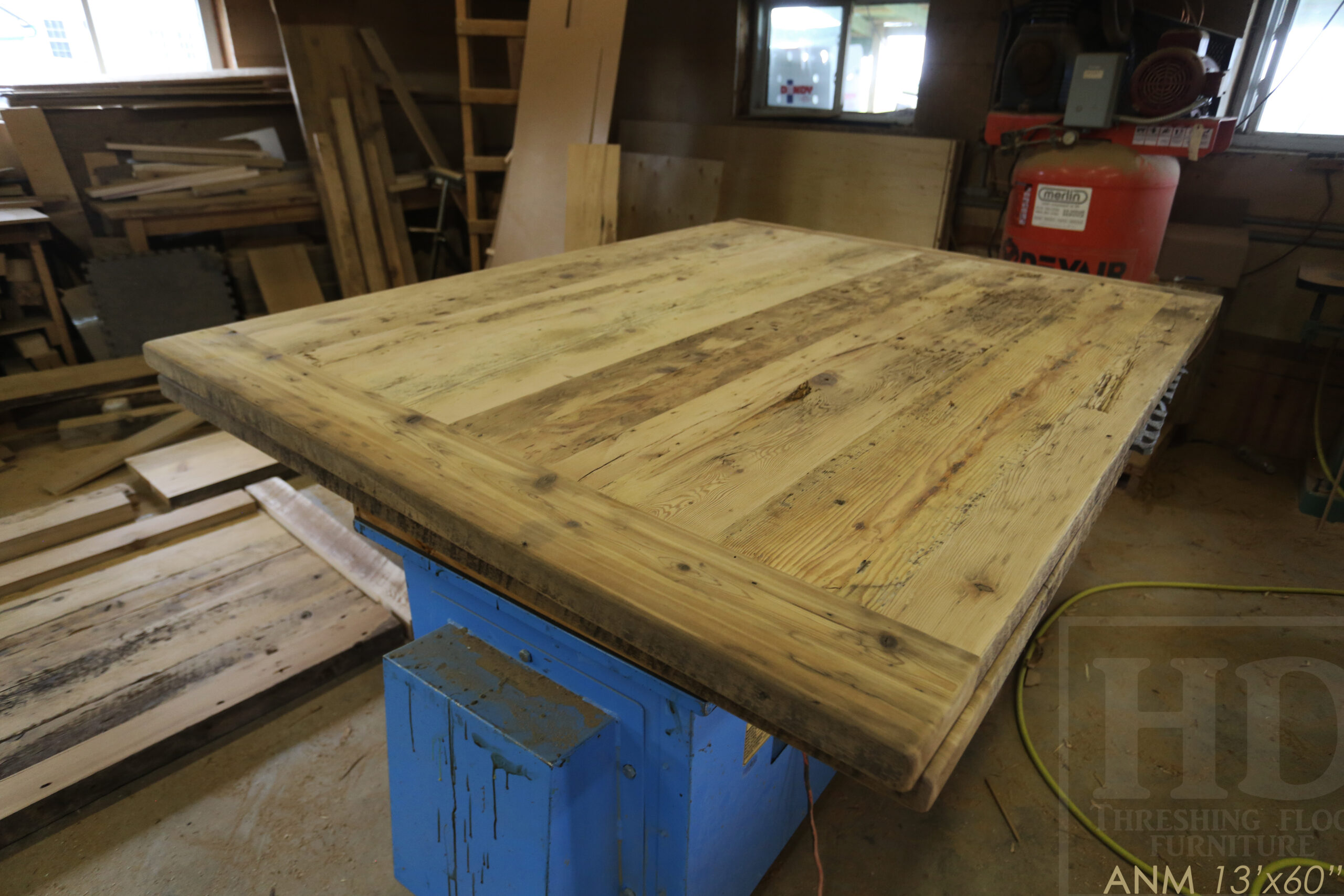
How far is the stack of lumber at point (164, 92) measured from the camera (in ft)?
10.2

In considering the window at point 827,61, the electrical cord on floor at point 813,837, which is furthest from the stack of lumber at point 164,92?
the electrical cord on floor at point 813,837

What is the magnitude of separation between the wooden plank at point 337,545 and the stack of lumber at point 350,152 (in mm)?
1633

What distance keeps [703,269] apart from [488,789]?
1.11 m

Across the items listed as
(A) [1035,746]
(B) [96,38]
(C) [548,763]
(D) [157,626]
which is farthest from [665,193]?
(C) [548,763]

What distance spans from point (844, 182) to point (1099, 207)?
1250mm

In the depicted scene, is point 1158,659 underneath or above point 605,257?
underneath

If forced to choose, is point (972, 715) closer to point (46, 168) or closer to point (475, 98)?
point (475, 98)

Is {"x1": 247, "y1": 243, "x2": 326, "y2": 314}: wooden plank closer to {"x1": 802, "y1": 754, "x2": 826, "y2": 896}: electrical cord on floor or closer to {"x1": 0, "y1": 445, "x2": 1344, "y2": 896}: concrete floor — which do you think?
{"x1": 0, "y1": 445, "x2": 1344, "y2": 896}: concrete floor

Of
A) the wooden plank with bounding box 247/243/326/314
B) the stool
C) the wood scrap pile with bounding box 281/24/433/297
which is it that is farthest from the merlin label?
the wooden plank with bounding box 247/243/326/314

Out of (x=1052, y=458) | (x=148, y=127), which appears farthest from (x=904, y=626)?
(x=148, y=127)

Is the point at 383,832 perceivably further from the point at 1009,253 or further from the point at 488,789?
the point at 1009,253

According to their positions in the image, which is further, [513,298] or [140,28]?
[140,28]

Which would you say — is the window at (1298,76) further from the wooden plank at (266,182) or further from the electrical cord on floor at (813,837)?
the wooden plank at (266,182)

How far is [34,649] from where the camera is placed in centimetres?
173
